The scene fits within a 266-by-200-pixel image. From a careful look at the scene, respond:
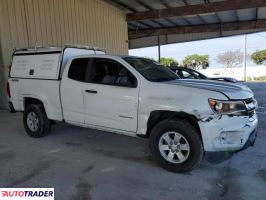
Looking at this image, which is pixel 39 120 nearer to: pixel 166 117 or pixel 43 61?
pixel 43 61

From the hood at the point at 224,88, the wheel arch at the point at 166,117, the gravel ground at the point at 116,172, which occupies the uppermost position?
the hood at the point at 224,88

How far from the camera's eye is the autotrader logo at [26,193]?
3.65m

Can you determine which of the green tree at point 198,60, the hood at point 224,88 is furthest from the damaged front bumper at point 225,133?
the green tree at point 198,60

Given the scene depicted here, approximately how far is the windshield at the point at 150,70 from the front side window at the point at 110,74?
0.63 ft

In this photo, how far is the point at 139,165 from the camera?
A: 4.86m

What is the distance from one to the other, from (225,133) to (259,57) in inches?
1704

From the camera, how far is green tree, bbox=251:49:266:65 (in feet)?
141

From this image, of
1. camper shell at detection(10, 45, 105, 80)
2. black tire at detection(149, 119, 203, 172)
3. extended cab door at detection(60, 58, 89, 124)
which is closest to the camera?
black tire at detection(149, 119, 203, 172)

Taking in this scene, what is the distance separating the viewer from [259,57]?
43438mm

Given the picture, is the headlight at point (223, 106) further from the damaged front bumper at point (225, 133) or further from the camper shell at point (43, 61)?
the camper shell at point (43, 61)

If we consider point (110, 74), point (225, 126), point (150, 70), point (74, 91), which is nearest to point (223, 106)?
point (225, 126)

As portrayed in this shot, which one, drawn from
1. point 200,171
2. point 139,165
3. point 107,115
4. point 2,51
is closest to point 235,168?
point 200,171

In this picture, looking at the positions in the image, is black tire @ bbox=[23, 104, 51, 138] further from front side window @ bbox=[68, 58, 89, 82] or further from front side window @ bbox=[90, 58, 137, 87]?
front side window @ bbox=[90, 58, 137, 87]

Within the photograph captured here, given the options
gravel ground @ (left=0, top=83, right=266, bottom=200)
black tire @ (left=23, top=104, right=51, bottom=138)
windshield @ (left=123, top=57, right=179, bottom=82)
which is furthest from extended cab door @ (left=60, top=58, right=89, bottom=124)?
windshield @ (left=123, top=57, right=179, bottom=82)
